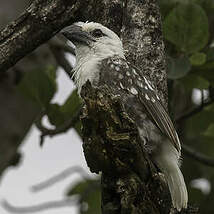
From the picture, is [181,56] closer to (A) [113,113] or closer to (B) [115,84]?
(B) [115,84]

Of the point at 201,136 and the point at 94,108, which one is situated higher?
the point at 94,108

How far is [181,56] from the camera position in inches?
202

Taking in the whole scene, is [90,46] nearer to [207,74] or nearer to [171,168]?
[207,74]

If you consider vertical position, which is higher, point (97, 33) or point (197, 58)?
point (97, 33)

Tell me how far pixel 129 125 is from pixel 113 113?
95mm

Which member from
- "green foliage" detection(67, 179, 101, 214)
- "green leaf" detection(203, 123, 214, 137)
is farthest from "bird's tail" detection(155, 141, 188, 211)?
"green foliage" detection(67, 179, 101, 214)

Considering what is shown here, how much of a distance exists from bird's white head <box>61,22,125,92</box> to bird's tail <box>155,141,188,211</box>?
24.4 inches

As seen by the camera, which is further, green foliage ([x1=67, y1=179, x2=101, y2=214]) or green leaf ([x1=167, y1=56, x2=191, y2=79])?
green foliage ([x1=67, y1=179, x2=101, y2=214])

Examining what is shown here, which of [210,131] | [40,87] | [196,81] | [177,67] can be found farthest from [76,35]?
[210,131]

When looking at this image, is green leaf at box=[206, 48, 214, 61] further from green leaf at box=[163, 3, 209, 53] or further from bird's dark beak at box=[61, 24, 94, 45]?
bird's dark beak at box=[61, 24, 94, 45]

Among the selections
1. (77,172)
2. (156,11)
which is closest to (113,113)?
(156,11)

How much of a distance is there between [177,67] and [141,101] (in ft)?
2.16

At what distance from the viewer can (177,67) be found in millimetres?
4957

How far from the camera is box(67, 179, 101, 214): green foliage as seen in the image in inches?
243
